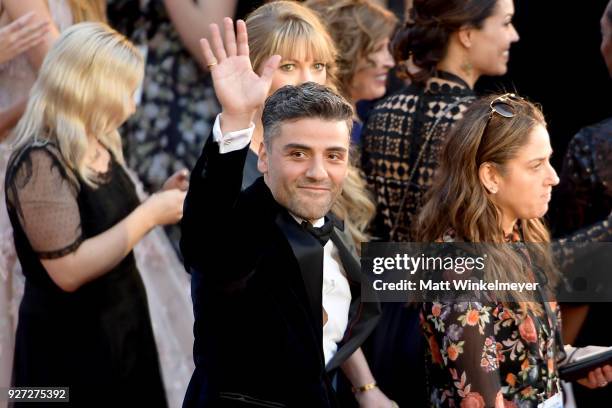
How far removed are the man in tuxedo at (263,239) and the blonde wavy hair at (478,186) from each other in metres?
0.48

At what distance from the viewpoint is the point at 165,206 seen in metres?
3.66

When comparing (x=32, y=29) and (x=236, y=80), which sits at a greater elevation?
(x=32, y=29)

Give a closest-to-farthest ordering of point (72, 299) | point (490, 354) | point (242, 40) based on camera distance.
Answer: point (242, 40), point (490, 354), point (72, 299)

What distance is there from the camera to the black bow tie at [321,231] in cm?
272

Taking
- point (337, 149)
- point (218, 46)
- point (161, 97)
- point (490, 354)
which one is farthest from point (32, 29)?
point (490, 354)

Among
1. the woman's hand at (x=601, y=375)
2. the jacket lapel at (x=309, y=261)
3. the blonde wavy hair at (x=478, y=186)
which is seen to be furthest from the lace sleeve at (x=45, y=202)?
the woman's hand at (x=601, y=375)

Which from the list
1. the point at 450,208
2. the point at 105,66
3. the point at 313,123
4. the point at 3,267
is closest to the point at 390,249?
the point at 450,208

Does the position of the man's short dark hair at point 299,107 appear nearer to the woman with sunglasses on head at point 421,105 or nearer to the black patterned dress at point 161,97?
the woman with sunglasses on head at point 421,105

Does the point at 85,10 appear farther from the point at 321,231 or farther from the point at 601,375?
the point at 601,375

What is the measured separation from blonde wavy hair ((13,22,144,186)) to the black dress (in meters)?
0.06

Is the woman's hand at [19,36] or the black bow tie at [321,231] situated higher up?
the woman's hand at [19,36]

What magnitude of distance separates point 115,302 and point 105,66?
31.7 inches

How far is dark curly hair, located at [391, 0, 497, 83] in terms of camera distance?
3.92 m

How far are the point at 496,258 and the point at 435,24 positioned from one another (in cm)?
121
